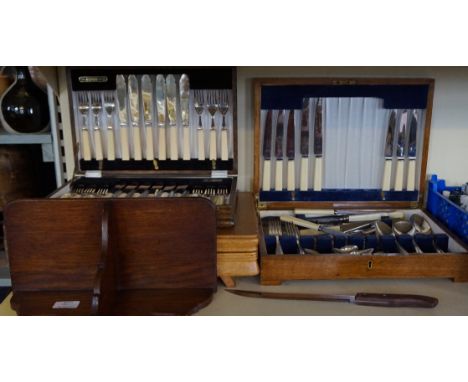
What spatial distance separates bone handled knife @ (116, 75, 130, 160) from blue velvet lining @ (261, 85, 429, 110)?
331 mm

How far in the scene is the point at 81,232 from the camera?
0.76m

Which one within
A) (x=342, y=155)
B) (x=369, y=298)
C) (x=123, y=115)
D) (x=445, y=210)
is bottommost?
(x=369, y=298)

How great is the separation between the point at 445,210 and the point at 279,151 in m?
0.40

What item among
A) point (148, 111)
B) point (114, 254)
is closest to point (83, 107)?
point (148, 111)

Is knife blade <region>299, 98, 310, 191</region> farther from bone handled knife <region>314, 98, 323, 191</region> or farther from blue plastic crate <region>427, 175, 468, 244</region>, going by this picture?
blue plastic crate <region>427, 175, 468, 244</region>

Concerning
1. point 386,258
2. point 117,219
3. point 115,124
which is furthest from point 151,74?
point 386,258

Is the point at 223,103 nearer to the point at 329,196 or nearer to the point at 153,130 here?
the point at 153,130

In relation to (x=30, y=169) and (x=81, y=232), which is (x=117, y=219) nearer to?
(x=81, y=232)

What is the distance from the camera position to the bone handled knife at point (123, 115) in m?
1.03

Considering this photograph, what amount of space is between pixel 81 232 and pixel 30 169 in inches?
20.9

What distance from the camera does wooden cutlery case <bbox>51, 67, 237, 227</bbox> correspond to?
102cm

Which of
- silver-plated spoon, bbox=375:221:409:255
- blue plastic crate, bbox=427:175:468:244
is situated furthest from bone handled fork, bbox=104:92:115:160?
blue plastic crate, bbox=427:175:468:244

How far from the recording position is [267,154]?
108 cm

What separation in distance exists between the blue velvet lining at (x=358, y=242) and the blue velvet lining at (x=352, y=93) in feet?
1.07
